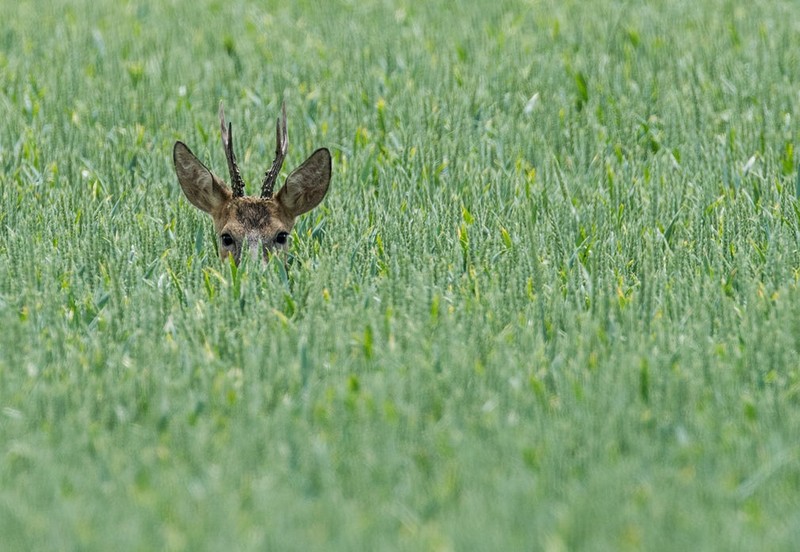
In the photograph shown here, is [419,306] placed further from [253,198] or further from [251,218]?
[253,198]

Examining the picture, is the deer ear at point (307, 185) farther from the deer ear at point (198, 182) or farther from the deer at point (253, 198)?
the deer ear at point (198, 182)

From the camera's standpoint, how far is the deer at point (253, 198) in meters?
7.48

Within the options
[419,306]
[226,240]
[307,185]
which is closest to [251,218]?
[226,240]

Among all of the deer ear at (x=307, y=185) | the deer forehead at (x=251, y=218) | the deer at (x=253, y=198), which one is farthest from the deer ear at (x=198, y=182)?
the deer ear at (x=307, y=185)

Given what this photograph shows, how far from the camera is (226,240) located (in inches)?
296

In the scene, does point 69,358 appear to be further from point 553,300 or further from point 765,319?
point 765,319

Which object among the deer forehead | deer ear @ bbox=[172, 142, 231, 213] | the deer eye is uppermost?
deer ear @ bbox=[172, 142, 231, 213]

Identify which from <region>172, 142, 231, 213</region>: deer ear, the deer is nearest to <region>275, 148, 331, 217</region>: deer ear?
the deer

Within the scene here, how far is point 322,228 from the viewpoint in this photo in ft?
25.7

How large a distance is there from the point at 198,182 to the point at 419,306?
2.30 m

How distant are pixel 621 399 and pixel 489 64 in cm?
692

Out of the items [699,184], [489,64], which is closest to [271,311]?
[699,184]

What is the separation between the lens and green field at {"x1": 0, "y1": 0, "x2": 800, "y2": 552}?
4297mm

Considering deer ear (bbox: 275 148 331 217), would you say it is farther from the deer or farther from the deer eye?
the deer eye
